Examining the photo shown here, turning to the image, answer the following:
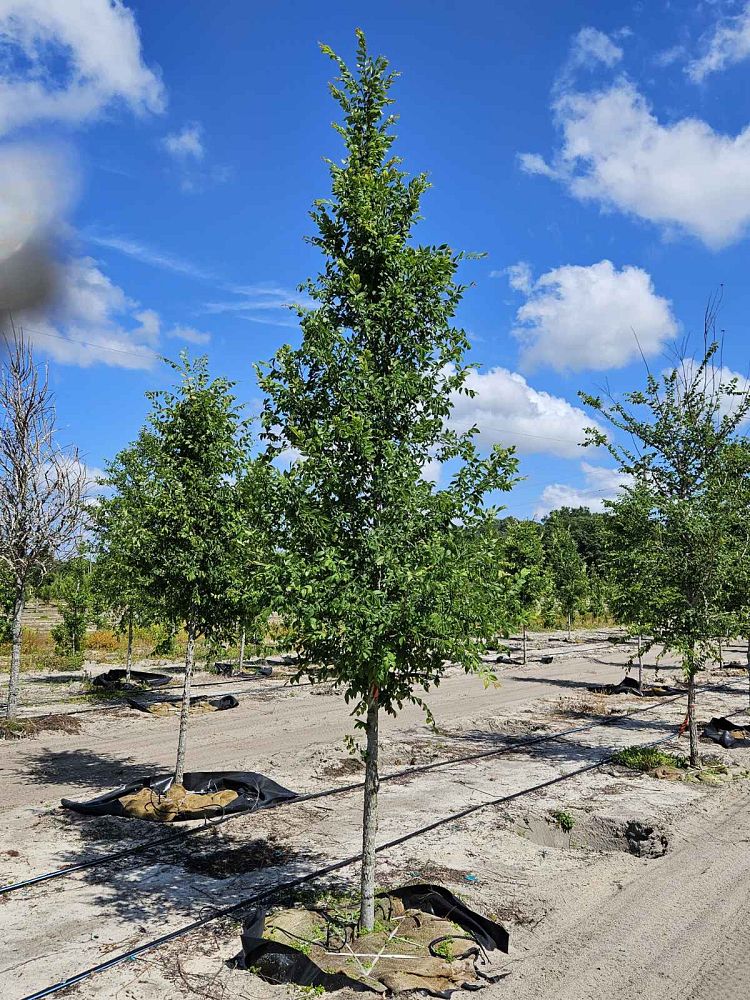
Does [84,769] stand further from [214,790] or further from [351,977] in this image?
[351,977]

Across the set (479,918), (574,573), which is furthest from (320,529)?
(574,573)

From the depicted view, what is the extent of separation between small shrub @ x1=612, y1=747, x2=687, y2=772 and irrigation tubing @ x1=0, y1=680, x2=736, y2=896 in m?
2.47

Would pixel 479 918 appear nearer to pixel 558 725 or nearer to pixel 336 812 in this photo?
pixel 336 812

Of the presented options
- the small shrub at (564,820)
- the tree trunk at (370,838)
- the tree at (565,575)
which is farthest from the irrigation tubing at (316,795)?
the tree at (565,575)

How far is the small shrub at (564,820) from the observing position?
1158cm

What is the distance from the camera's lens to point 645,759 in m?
15.4

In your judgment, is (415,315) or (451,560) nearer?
(451,560)

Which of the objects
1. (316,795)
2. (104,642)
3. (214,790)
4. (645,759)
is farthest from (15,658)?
(104,642)

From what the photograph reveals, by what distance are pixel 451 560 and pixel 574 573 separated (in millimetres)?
39186

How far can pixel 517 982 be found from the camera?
6883 millimetres

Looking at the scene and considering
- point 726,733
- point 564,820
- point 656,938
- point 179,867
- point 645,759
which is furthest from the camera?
point 726,733

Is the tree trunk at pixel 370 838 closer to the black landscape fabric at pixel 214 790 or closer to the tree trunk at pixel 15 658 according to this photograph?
the black landscape fabric at pixel 214 790

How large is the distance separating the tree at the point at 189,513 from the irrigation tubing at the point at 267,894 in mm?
3852

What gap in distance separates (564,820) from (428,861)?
9.50ft
